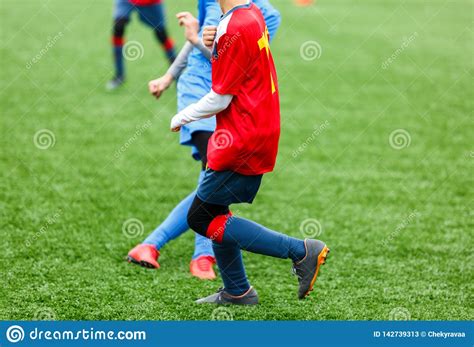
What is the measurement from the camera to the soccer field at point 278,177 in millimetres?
4094

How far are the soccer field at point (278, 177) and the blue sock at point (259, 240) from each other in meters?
0.36

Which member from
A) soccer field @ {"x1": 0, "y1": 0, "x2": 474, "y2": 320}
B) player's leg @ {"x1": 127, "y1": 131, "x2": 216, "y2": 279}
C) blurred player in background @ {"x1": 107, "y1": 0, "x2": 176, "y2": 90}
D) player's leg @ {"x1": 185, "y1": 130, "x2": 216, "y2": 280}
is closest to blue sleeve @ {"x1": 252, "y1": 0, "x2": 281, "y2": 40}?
player's leg @ {"x1": 185, "y1": 130, "x2": 216, "y2": 280}

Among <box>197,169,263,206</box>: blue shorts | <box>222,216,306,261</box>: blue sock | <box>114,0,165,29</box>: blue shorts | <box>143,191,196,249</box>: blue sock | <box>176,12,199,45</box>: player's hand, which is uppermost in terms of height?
<box>176,12,199,45</box>: player's hand

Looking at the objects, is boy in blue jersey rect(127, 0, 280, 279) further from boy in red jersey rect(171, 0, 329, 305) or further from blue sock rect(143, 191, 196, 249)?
boy in red jersey rect(171, 0, 329, 305)

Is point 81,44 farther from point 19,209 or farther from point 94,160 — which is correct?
point 19,209

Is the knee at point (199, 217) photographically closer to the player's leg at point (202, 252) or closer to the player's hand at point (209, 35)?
the player's leg at point (202, 252)

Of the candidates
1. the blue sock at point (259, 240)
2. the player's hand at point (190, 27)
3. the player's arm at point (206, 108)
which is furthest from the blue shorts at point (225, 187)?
the player's hand at point (190, 27)

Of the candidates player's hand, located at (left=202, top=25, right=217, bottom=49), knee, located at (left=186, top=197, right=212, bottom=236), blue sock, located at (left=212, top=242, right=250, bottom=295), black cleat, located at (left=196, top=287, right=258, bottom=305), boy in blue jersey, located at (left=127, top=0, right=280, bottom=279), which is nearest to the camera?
player's hand, located at (left=202, top=25, right=217, bottom=49)

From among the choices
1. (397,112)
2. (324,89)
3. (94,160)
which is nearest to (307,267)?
(94,160)

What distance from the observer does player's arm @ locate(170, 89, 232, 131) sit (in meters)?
3.39

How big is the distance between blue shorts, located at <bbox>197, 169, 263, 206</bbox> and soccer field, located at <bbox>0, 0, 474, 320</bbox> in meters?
0.64

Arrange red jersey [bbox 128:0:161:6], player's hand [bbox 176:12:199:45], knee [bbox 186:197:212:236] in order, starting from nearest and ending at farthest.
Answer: knee [bbox 186:197:212:236], player's hand [bbox 176:12:199:45], red jersey [bbox 128:0:161:6]

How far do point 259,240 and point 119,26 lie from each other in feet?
17.6

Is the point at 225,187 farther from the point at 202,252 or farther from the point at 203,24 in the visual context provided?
the point at 203,24
